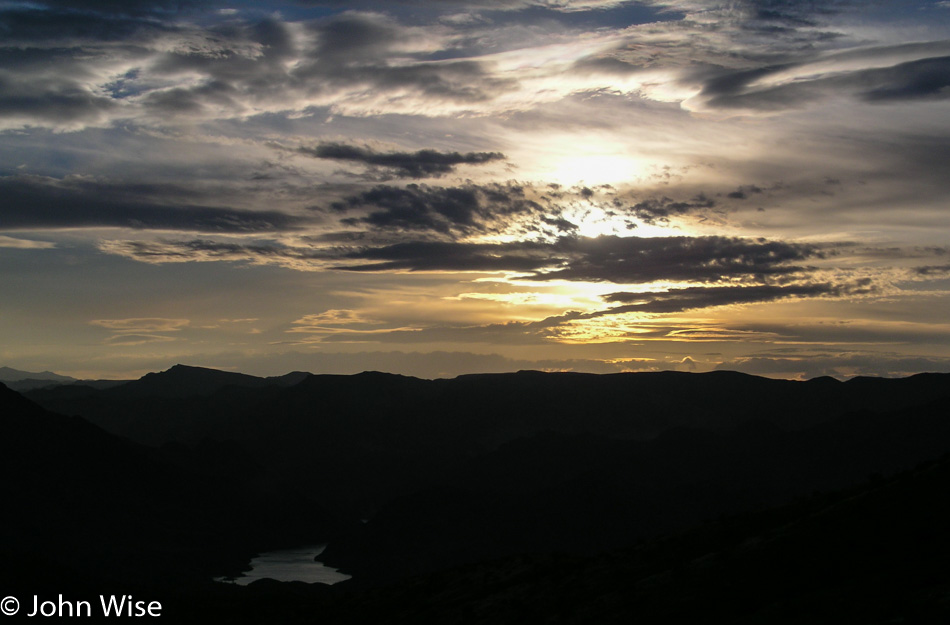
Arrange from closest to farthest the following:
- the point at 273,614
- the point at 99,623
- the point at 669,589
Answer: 1. the point at 669,589
2. the point at 273,614
3. the point at 99,623

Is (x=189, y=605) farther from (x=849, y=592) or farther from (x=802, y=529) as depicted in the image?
(x=849, y=592)

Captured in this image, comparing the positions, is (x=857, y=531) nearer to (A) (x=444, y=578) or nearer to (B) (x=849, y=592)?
(B) (x=849, y=592)

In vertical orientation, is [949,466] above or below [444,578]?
above

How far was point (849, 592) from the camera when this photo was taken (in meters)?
31.9

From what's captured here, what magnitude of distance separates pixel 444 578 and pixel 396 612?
255 inches

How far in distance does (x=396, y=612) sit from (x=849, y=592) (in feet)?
150

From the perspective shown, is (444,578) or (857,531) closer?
(857,531)

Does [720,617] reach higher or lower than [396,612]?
higher

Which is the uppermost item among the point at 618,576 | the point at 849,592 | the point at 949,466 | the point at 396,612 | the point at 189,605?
the point at 949,466

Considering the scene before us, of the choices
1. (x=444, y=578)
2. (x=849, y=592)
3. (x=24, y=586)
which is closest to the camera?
(x=849, y=592)

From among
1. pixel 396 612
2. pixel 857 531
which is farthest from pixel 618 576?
pixel 396 612

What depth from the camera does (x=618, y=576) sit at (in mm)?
51719

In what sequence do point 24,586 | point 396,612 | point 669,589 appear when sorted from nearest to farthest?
point 669,589 < point 396,612 < point 24,586

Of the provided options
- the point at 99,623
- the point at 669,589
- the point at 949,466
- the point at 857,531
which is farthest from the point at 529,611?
the point at 99,623
